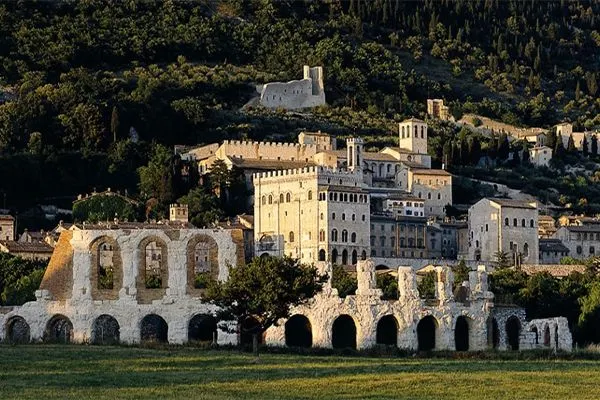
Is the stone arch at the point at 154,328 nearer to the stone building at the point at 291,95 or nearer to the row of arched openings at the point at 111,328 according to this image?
the row of arched openings at the point at 111,328

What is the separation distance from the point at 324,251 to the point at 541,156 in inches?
1752

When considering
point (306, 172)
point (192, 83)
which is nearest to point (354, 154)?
point (306, 172)

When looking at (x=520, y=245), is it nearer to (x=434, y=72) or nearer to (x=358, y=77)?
(x=358, y=77)

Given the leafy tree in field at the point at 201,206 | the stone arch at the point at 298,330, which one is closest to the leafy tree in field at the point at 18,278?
the stone arch at the point at 298,330

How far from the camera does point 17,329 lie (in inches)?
3125

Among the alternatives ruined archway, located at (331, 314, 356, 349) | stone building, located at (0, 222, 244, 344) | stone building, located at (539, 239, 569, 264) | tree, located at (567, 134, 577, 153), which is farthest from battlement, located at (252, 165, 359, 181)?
stone building, located at (0, 222, 244, 344)

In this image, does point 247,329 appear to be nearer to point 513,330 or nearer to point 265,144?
point 513,330

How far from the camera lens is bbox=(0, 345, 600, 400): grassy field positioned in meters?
43.7

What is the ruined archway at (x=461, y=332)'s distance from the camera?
3199 inches

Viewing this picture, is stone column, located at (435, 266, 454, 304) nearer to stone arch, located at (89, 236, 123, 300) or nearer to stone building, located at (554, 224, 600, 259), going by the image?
stone arch, located at (89, 236, 123, 300)

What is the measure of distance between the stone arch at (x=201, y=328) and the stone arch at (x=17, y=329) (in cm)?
700

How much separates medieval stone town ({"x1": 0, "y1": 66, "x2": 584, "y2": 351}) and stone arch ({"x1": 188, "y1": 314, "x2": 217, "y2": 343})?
0.32 ft

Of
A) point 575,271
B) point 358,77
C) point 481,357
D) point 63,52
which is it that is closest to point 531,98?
point 358,77

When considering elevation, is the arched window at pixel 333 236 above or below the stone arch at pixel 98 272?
above
